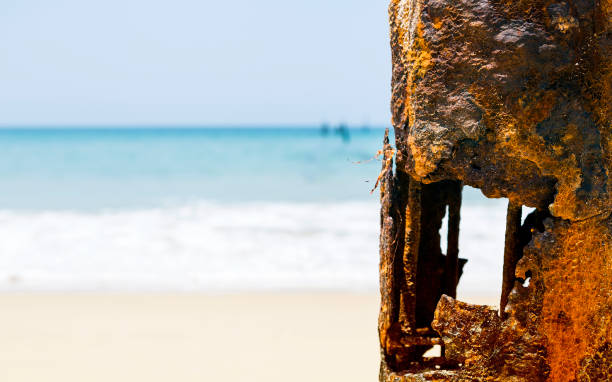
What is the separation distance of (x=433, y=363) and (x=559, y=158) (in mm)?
925

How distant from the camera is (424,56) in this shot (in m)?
1.80

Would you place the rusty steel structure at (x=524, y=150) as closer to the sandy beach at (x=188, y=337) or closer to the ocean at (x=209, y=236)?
the ocean at (x=209, y=236)

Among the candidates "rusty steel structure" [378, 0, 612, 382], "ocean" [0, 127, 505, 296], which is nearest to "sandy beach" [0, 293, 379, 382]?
"ocean" [0, 127, 505, 296]

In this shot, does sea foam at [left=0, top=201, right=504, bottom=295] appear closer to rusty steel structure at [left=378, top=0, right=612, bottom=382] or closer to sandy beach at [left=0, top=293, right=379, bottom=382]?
sandy beach at [left=0, top=293, right=379, bottom=382]

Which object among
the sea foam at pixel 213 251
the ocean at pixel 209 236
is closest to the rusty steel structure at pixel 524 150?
the ocean at pixel 209 236

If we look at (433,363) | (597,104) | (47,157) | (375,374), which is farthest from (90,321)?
(47,157)

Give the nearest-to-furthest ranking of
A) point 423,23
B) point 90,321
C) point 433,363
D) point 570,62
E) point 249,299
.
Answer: point 570,62, point 423,23, point 433,363, point 90,321, point 249,299

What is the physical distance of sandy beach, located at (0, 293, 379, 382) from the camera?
3902 mm

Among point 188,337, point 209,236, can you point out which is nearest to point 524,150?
point 188,337

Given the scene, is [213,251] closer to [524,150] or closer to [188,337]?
[188,337]

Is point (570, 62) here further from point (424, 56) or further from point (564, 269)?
point (564, 269)

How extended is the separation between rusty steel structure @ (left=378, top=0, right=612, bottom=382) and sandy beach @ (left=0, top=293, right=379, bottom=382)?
2.05 m

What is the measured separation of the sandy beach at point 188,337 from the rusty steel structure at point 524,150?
6.71ft

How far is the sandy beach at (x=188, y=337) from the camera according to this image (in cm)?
390
